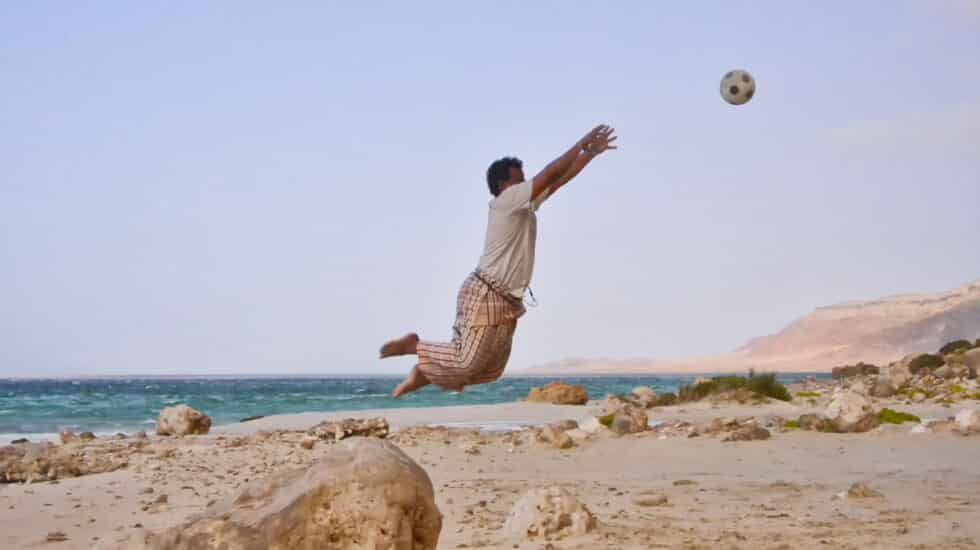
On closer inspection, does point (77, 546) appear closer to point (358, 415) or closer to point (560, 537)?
point (560, 537)

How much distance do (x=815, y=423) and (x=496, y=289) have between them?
502 inches

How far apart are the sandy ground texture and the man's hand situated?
3788 millimetres

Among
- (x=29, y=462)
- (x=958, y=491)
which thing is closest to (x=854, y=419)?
(x=958, y=491)

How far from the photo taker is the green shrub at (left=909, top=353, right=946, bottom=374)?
36.6m

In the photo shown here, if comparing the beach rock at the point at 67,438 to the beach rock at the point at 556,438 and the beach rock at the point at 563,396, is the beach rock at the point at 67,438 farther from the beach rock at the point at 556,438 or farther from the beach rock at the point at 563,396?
the beach rock at the point at 563,396

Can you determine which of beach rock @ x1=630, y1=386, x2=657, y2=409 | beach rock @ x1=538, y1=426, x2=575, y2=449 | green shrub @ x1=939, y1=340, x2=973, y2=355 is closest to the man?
beach rock @ x1=538, y1=426, x2=575, y2=449

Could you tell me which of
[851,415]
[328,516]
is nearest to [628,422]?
[851,415]

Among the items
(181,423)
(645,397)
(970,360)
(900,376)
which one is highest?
(970,360)

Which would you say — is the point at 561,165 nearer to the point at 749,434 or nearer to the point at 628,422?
the point at 749,434

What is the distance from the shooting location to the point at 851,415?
60.8ft

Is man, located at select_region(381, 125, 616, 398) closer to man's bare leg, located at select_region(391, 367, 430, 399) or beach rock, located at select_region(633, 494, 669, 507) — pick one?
man's bare leg, located at select_region(391, 367, 430, 399)

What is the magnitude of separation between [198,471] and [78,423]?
18.7 meters

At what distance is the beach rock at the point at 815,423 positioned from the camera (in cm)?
1869

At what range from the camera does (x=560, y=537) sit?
10250mm
